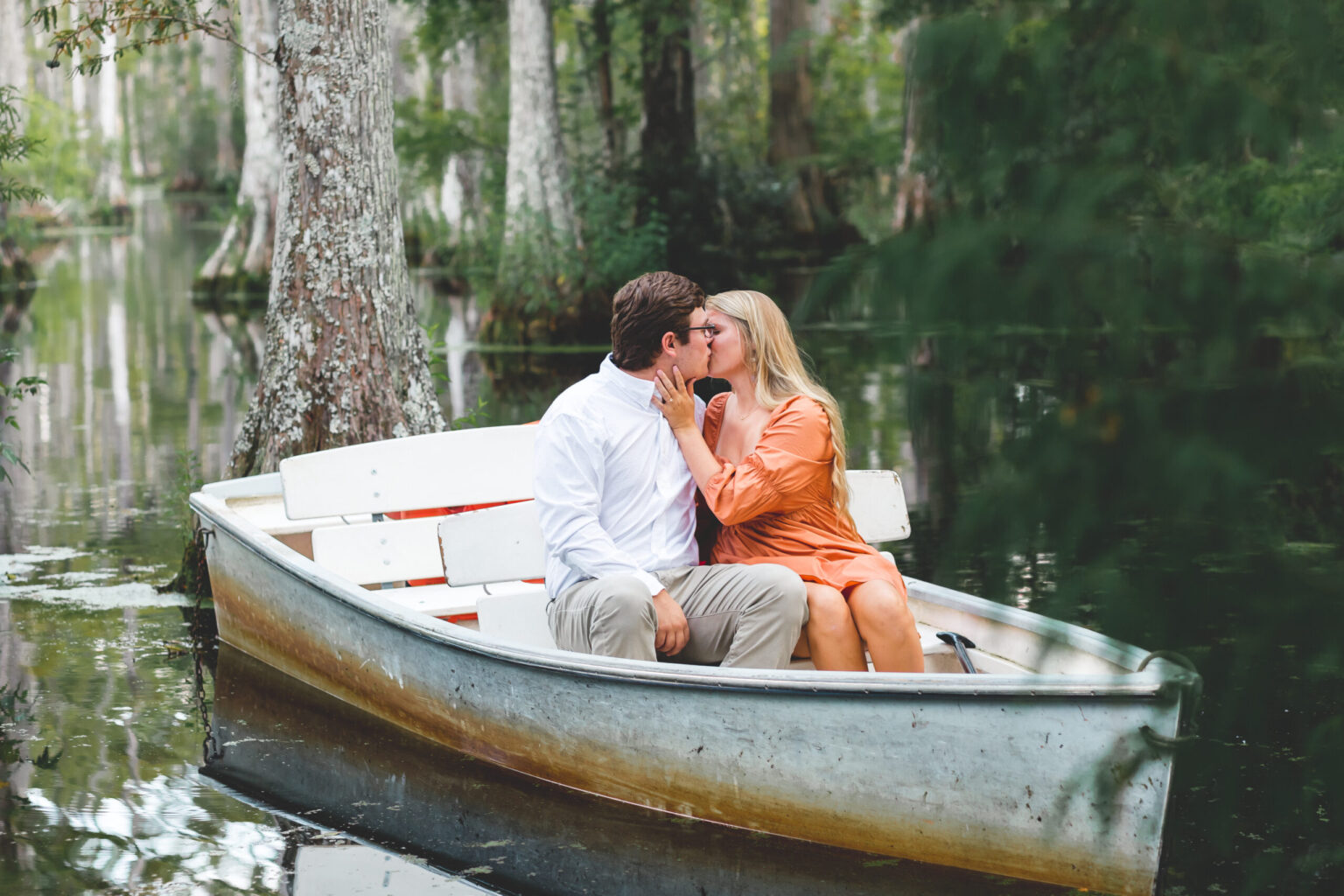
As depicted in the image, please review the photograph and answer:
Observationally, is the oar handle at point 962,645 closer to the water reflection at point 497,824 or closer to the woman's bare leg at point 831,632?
the woman's bare leg at point 831,632

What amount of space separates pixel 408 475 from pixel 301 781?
4.57ft

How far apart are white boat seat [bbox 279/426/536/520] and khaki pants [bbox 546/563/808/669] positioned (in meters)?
1.55

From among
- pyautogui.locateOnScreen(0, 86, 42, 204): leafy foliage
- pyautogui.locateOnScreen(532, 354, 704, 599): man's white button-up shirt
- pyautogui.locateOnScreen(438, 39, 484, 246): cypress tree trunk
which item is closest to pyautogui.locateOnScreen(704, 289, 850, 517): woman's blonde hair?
pyautogui.locateOnScreen(532, 354, 704, 599): man's white button-up shirt

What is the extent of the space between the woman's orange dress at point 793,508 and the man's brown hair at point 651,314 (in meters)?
0.39

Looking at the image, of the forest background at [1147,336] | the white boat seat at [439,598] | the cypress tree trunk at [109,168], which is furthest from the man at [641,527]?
the cypress tree trunk at [109,168]

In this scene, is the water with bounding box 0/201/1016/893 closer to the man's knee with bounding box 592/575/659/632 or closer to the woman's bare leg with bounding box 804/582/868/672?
the woman's bare leg with bounding box 804/582/868/672

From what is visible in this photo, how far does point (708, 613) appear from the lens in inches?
182

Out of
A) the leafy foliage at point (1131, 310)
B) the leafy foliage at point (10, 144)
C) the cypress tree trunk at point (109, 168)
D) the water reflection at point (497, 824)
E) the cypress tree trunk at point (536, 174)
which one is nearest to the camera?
the leafy foliage at point (1131, 310)

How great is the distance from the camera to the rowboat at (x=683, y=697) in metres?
3.76

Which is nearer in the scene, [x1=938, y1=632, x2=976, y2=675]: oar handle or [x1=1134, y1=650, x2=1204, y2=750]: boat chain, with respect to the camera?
[x1=1134, y1=650, x2=1204, y2=750]: boat chain

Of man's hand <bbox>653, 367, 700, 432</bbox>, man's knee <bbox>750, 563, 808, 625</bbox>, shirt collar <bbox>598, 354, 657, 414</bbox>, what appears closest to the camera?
man's knee <bbox>750, 563, 808, 625</bbox>

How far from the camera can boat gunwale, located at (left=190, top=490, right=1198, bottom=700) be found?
76.4 inches

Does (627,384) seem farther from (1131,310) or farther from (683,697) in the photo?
(1131,310)

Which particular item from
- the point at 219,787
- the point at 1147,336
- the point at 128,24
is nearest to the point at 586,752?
the point at 219,787
